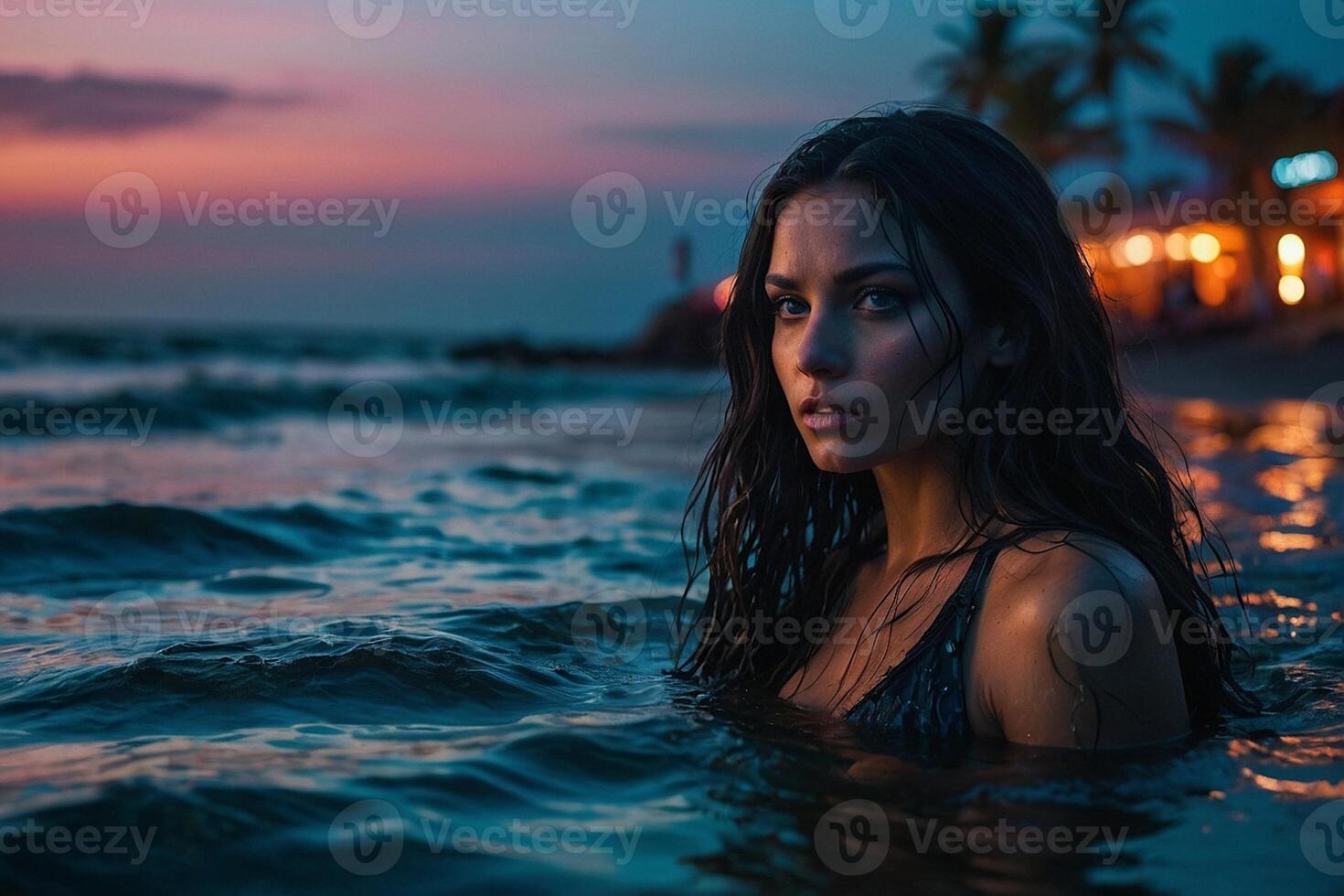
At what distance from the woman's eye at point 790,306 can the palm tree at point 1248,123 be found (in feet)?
139

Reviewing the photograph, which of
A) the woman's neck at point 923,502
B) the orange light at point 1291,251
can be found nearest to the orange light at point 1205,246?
the orange light at point 1291,251

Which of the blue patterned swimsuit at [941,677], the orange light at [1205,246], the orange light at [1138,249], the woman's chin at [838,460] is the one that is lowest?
the blue patterned swimsuit at [941,677]

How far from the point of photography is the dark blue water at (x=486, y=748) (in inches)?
83.8

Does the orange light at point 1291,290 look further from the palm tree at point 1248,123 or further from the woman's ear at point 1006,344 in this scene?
the woman's ear at point 1006,344

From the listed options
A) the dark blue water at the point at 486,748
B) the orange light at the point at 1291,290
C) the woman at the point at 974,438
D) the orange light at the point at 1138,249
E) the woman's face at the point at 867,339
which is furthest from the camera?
the orange light at the point at 1138,249

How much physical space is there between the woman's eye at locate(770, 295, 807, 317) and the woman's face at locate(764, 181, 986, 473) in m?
0.03

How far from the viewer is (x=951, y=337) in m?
2.71

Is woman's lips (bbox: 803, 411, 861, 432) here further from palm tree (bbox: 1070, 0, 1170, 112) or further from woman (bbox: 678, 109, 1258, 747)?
palm tree (bbox: 1070, 0, 1170, 112)

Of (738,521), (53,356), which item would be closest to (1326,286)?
(53,356)

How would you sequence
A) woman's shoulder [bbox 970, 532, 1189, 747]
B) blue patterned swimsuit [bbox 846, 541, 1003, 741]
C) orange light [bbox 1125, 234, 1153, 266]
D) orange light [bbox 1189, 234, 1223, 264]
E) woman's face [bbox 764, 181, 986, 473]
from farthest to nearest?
orange light [bbox 1125, 234, 1153, 266], orange light [bbox 1189, 234, 1223, 264], woman's face [bbox 764, 181, 986, 473], blue patterned swimsuit [bbox 846, 541, 1003, 741], woman's shoulder [bbox 970, 532, 1189, 747]

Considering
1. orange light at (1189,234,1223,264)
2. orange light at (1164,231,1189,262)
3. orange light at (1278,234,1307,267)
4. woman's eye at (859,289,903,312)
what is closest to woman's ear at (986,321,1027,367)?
woman's eye at (859,289,903,312)

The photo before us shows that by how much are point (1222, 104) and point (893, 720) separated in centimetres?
4597

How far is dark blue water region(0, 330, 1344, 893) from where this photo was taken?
2129 millimetres

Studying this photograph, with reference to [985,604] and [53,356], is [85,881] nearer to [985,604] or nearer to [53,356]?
[985,604]
